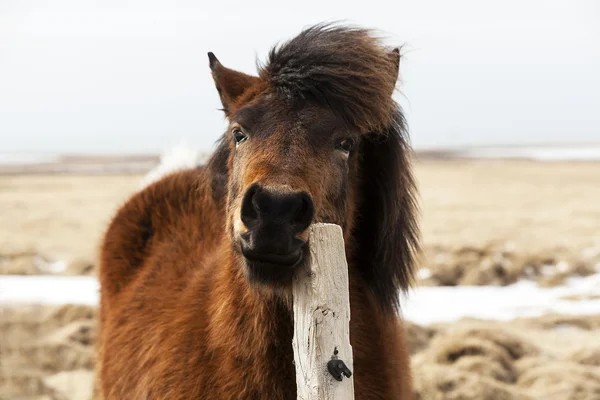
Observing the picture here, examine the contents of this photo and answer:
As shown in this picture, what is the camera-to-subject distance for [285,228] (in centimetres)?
246

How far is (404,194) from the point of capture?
356 centimetres

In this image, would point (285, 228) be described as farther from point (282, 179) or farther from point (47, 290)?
point (47, 290)

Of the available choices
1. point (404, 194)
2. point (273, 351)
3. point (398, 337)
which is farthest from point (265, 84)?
point (398, 337)

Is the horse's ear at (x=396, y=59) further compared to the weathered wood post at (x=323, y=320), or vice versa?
the horse's ear at (x=396, y=59)

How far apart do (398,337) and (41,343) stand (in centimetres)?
528

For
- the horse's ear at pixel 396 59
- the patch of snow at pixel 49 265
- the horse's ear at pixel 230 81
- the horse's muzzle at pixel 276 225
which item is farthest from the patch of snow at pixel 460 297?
the horse's muzzle at pixel 276 225

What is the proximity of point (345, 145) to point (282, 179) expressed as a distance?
25.9 inches

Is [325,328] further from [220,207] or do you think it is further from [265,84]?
[220,207]

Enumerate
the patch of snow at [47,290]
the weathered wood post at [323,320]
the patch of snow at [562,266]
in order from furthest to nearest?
the patch of snow at [562,266] → the patch of snow at [47,290] → the weathered wood post at [323,320]

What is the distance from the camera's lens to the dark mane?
3.03 meters

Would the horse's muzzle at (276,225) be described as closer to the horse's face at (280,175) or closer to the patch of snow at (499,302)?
the horse's face at (280,175)

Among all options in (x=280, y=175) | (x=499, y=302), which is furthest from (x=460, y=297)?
(x=280, y=175)

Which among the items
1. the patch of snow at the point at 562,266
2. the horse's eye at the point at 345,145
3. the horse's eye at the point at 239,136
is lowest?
the patch of snow at the point at 562,266

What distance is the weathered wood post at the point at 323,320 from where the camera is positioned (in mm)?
2279
